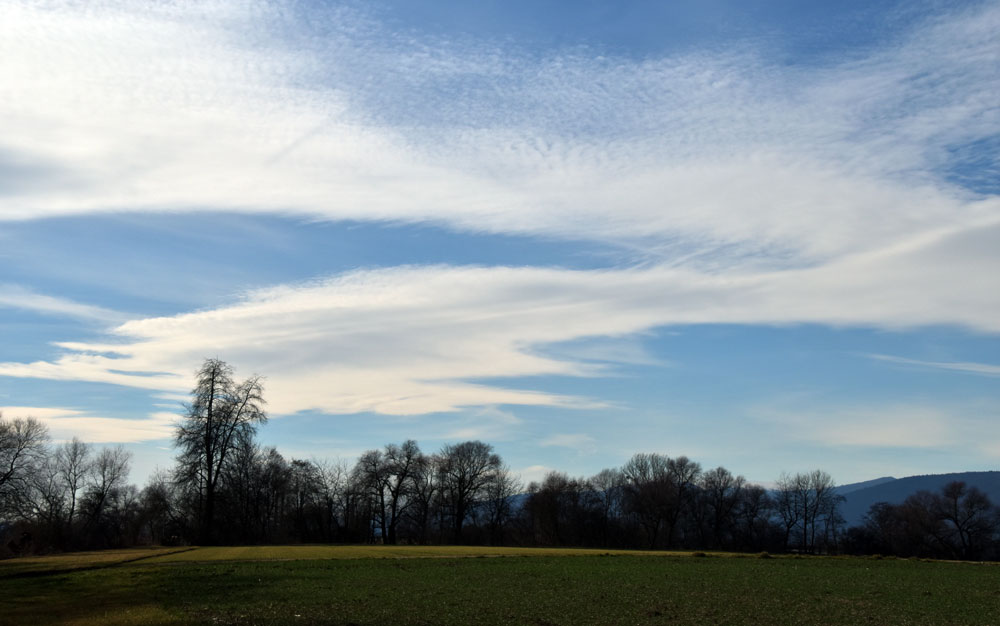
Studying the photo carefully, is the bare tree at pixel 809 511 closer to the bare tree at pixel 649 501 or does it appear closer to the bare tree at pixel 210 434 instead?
the bare tree at pixel 649 501

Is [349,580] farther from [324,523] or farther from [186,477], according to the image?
[324,523]

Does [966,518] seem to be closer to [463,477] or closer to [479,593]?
[463,477]

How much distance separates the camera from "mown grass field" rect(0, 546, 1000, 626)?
26719 millimetres

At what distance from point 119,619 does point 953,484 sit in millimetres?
121587

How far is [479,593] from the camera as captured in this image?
34.5 metres

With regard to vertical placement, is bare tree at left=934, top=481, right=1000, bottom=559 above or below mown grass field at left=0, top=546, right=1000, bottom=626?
below

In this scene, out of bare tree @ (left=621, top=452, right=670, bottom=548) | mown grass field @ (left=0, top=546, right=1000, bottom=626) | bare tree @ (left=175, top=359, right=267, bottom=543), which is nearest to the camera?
mown grass field @ (left=0, top=546, right=1000, bottom=626)

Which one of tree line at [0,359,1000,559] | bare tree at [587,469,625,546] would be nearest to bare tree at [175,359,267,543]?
tree line at [0,359,1000,559]

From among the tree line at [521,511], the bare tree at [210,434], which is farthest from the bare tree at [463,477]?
the bare tree at [210,434]

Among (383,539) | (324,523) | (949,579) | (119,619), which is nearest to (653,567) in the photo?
(949,579)

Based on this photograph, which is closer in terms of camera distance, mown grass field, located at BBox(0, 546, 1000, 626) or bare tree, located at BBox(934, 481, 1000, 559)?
mown grass field, located at BBox(0, 546, 1000, 626)

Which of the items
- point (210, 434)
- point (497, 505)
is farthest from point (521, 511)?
point (210, 434)

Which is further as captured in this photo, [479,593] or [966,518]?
[966,518]

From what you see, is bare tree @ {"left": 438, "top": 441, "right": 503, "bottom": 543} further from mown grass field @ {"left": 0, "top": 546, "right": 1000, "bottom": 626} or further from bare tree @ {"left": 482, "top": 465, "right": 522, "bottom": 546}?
mown grass field @ {"left": 0, "top": 546, "right": 1000, "bottom": 626}
